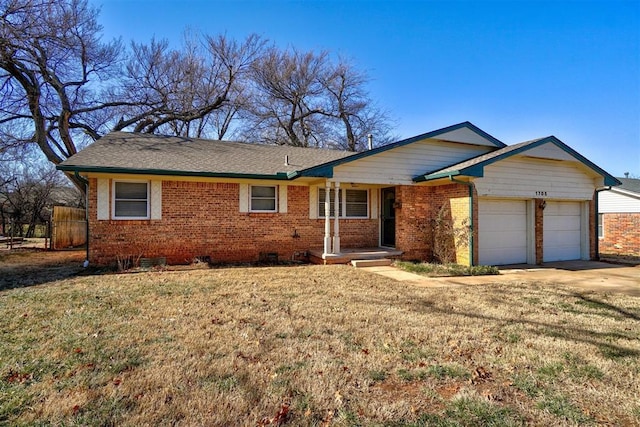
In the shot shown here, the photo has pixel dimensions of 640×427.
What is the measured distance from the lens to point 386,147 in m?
10.8

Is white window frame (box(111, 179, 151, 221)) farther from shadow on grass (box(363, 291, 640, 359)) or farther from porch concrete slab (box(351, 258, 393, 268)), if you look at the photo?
shadow on grass (box(363, 291, 640, 359))

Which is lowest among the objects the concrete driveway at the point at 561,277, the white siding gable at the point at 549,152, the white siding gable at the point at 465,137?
the concrete driveway at the point at 561,277

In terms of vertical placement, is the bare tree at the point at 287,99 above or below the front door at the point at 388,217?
above

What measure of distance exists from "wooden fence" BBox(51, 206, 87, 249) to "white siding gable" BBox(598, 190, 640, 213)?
2507 centimetres

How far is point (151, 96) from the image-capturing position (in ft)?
71.5

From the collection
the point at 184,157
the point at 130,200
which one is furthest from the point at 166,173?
the point at 184,157

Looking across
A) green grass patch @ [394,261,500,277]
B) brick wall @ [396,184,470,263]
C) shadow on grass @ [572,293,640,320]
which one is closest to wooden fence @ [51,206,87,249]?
brick wall @ [396,184,470,263]

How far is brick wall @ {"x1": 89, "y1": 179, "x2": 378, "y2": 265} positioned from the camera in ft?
32.6

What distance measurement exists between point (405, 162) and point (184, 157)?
699 centimetres

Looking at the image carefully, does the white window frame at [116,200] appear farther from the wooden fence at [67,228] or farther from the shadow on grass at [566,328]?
the shadow on grass at [566,328]

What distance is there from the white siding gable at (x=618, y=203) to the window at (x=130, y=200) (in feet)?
65.7

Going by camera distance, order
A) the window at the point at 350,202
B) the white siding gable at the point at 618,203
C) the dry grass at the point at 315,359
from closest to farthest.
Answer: the dry grass at the point at 315,359
the window at the point at 350,202
the white siding gable at the point at 618,203

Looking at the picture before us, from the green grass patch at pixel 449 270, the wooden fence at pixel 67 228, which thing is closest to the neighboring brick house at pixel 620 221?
the green grass patch at pixel 449 270

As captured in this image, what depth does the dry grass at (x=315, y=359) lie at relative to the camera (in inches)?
109
